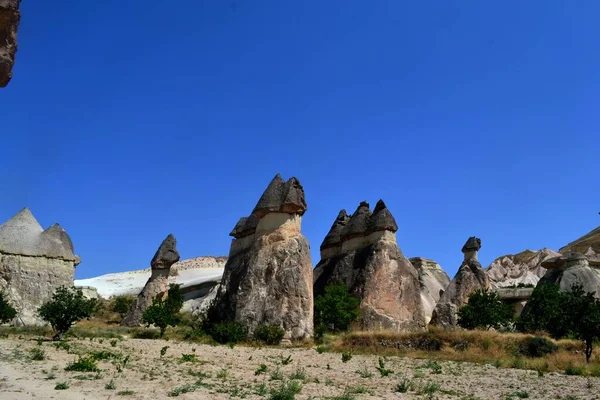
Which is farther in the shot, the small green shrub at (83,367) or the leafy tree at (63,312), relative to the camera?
the leafy tree at (63,312)

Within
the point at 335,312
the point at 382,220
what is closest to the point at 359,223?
the point at 382,220

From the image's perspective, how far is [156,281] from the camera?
2556 centimetres

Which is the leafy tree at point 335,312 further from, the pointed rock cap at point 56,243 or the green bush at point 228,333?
the pointed rock cap at point 56,243

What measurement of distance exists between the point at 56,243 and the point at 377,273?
1319cm

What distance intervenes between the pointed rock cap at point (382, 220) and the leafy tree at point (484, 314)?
4432mm

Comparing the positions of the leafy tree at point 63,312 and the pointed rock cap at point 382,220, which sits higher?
the pointed rock cap at point 382,220

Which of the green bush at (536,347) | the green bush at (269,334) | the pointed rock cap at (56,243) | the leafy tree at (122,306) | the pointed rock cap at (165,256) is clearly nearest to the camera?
the green bush at (536,347)

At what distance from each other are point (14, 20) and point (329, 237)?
25399mm

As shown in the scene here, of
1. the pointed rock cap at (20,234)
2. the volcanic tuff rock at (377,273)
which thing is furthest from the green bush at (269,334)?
the pointed rock cap at (20,234)

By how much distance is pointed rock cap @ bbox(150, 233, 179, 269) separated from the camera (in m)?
25.8

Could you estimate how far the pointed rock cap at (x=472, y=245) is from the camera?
28617 mm

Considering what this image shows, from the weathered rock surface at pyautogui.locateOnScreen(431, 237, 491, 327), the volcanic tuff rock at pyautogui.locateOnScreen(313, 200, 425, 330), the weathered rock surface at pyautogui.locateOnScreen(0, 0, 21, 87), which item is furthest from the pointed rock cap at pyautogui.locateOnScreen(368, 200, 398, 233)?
the weathered rock surface at pyautogui.locateOnScreen(0, 0, 21, 87)

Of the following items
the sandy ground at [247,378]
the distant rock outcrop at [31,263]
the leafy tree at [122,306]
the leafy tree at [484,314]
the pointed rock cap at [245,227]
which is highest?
the pointed rock cap at [245,227]

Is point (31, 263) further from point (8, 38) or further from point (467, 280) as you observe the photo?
point (8, 38)
